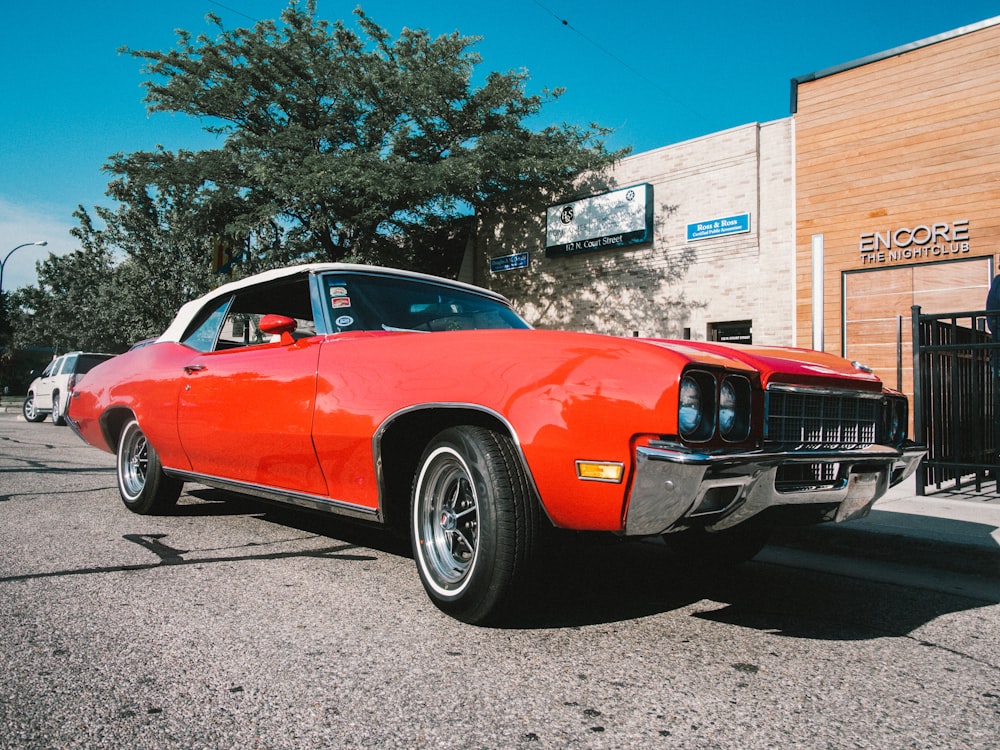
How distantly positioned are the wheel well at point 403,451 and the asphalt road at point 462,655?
36cm

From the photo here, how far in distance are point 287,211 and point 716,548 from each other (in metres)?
16.3

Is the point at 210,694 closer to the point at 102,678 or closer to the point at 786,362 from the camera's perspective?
the point at 102,678

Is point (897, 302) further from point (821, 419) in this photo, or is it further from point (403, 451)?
point (403, 451)

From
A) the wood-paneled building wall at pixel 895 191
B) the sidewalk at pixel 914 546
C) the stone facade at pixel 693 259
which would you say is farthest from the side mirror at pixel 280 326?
the stone facade at pixel 693 259

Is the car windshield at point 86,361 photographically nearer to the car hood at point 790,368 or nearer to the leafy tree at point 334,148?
the leafy tree at point 334,148

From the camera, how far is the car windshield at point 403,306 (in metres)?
3.56

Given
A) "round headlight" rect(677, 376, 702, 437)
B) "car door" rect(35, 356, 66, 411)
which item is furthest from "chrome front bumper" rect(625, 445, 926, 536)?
"car door" rect(35, 356, 66, 411)

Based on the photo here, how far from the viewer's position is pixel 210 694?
201 centimetres

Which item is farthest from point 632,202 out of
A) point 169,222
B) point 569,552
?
point 569,552

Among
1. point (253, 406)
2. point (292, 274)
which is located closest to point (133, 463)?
point (253, 406)

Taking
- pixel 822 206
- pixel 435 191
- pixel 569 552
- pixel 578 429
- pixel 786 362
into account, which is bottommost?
pixel 569 552

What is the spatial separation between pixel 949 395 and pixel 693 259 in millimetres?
10175

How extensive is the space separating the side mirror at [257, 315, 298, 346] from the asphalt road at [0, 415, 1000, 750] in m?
1.11

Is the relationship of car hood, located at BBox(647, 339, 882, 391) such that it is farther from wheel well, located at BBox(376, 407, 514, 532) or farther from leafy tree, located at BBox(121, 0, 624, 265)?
leafy tree, located at BBox(121, 0, 624, 265)
